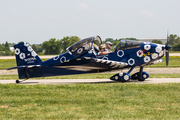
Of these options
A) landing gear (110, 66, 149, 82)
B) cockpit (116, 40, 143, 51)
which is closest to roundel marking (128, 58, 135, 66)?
landing gear (110, 66, 149, 82)

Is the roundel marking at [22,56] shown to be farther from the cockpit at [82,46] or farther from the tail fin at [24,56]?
the cockpit at [82,46]

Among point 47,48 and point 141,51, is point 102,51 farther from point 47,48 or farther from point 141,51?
point 47,48

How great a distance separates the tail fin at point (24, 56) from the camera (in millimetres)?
15672

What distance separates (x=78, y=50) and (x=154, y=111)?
770 cm

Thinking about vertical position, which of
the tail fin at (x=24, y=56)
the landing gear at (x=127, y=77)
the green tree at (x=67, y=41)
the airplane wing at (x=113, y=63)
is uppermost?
the green tree at (x=67, y=41)

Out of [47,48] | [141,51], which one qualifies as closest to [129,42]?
[141,51]

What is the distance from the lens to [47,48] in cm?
8819

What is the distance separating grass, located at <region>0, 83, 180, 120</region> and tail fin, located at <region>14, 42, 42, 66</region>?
5075mm

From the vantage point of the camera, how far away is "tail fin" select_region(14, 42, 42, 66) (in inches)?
617

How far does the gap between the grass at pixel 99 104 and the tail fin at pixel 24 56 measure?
507 centimetres

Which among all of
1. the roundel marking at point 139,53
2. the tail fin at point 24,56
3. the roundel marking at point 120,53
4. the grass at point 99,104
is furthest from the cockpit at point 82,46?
the grass at point 99,104

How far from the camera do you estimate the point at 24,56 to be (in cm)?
1567

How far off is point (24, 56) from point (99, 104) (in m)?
9.07

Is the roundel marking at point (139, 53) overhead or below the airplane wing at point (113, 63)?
overhead
